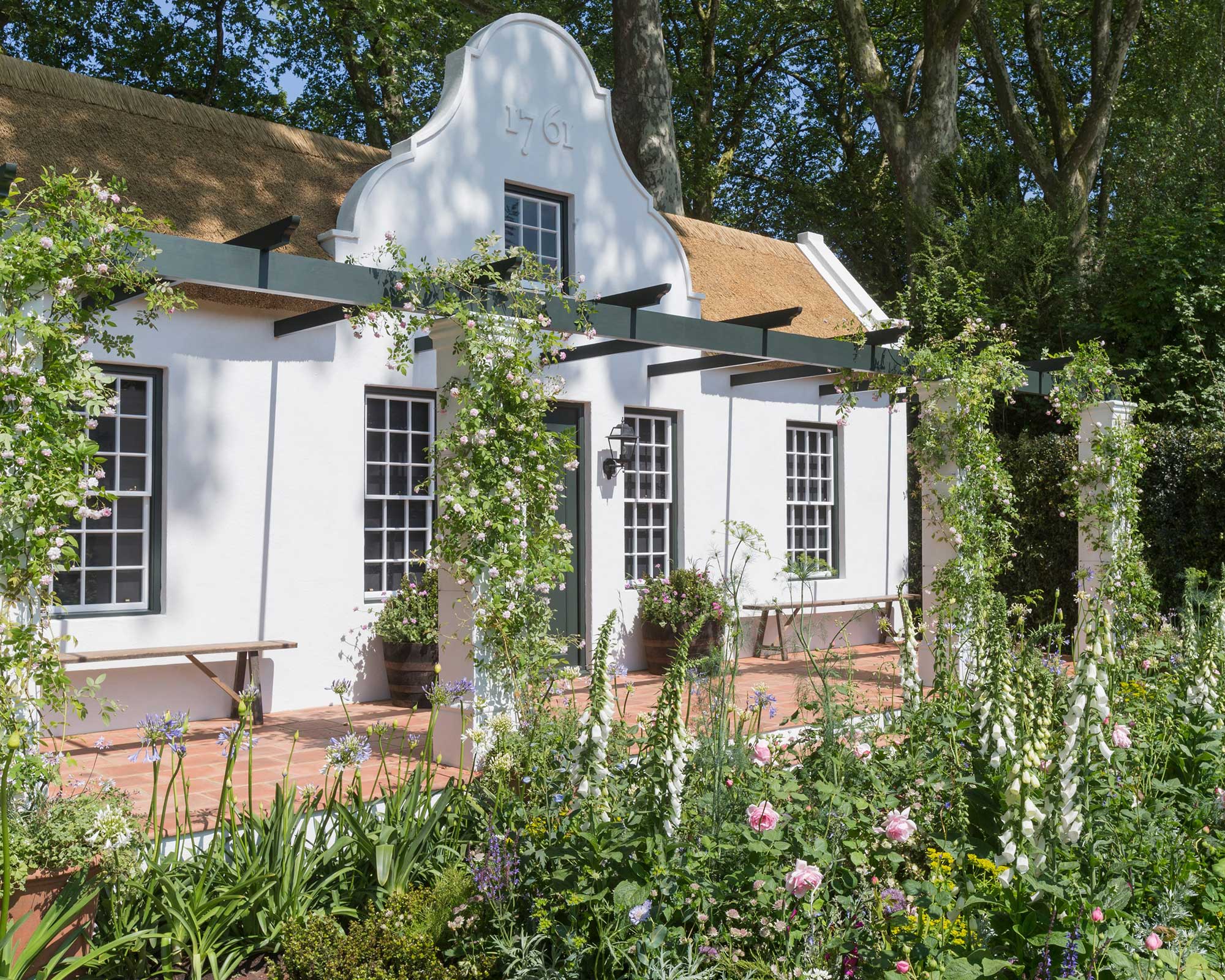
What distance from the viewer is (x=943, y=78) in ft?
49.6

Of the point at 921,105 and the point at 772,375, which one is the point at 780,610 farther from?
the point at 921,105

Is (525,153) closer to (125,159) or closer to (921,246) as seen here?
(125,159)

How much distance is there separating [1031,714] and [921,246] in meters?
13.5

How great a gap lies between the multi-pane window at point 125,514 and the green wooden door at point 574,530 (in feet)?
11.3

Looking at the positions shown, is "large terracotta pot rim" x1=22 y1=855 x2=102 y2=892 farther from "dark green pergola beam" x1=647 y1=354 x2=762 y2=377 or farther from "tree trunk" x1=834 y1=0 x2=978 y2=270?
"tree trunk" x1=834 y1=0 x2=978 y2=270

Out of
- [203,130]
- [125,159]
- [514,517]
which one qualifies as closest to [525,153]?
[203,130]

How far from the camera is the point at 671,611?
9.93 metres

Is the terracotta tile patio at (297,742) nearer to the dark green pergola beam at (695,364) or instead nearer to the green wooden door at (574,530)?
the green wooden door at (574,530)

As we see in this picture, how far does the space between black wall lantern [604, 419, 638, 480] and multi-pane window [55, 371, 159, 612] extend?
3.91 meters

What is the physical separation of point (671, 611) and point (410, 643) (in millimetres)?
2821

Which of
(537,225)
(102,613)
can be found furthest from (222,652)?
(537,225)

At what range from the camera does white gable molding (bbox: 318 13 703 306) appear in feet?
27.3

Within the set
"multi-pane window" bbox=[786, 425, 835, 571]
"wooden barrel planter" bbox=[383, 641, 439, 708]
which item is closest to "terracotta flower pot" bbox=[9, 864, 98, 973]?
"wooden barrel planter" bbox=[383, 641, 439, 708]

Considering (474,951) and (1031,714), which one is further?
(474,951)
